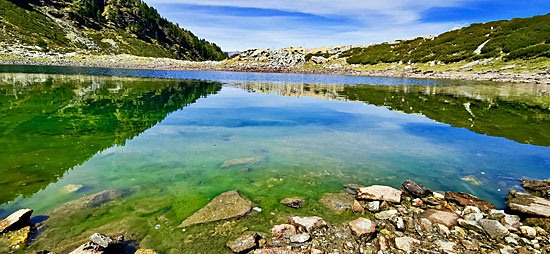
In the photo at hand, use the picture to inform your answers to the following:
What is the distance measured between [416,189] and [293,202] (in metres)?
4.38

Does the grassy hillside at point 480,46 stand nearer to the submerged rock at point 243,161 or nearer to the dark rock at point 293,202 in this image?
the submerged rock at point 243,161

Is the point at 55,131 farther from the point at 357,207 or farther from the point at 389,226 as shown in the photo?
the point at 389,226

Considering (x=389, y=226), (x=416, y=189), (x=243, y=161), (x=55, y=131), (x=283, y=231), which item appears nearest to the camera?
(x=283, y=231)

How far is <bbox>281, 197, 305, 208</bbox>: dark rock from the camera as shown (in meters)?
8.48

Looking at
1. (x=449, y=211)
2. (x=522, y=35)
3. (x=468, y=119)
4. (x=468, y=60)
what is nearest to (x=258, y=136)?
(x=449, y=211)

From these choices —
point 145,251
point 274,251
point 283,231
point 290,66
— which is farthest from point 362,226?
point 290,66

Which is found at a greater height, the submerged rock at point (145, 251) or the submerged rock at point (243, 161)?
the submerged rock at point (243, 161)

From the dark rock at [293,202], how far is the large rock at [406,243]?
299 cm

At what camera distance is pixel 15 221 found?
6395mm

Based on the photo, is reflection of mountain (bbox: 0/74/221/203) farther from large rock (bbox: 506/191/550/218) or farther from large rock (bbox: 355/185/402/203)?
large rock (bbox: 506/191/550/218)

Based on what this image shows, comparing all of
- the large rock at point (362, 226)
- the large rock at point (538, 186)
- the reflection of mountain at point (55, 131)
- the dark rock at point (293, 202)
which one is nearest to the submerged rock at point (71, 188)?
the reflection of mountain at point (55, 131)

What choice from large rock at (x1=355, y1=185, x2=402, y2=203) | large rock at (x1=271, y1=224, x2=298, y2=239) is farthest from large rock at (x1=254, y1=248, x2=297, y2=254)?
large rock at (x1=355, y1=185, x2=402, y2=203)

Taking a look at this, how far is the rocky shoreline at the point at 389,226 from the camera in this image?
249 inches

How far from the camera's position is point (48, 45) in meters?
138
